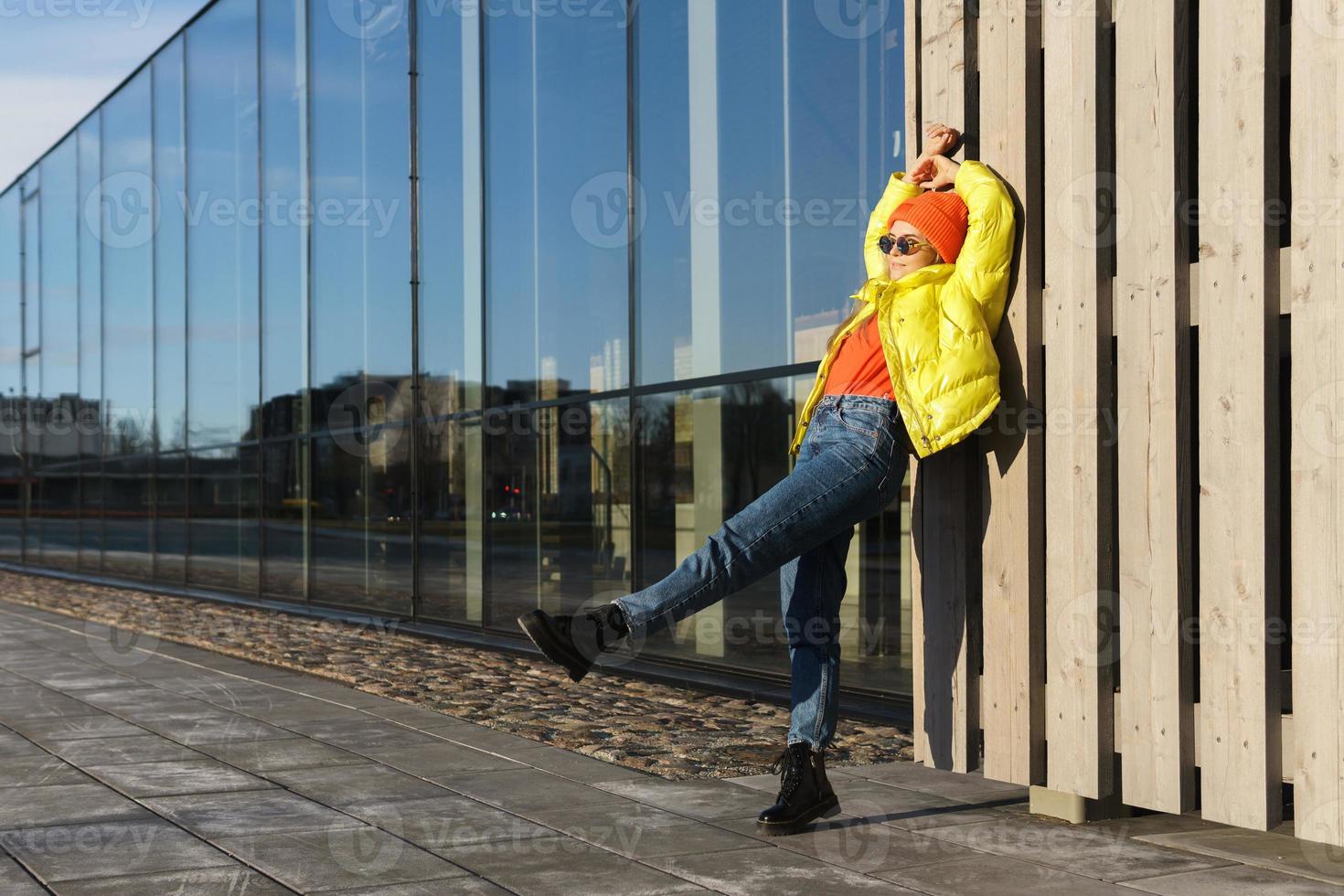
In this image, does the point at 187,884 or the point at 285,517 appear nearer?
the point at 187,884

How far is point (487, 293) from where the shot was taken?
11.6 m

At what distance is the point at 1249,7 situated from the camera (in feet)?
12.8

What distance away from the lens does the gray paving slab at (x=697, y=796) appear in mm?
5008

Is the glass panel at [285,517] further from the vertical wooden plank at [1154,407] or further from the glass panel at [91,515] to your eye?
the vertical wooden plank at [1154,407]

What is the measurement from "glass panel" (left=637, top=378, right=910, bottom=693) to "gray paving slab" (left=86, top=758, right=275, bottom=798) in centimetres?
345

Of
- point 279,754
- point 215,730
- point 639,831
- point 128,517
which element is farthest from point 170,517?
point 639,831

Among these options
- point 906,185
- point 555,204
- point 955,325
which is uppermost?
point 555,204

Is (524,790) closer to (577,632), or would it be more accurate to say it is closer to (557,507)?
(577,632)

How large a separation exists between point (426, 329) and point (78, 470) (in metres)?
13.6

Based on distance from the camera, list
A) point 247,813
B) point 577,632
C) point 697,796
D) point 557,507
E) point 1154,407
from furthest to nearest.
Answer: point 557,507, point 697,796, point 247,813, point 577,632, point 1154,407

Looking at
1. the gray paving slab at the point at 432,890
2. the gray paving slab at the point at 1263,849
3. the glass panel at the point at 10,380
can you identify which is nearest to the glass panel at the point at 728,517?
the gray paving slab at the point at 1263,849

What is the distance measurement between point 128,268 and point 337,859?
17.8 meters

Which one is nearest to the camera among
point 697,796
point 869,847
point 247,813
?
point 869,847

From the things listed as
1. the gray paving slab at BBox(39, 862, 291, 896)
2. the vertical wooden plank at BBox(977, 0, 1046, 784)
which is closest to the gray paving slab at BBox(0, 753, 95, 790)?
the gray paving slab at BBox(39, 862, 291, 896)
